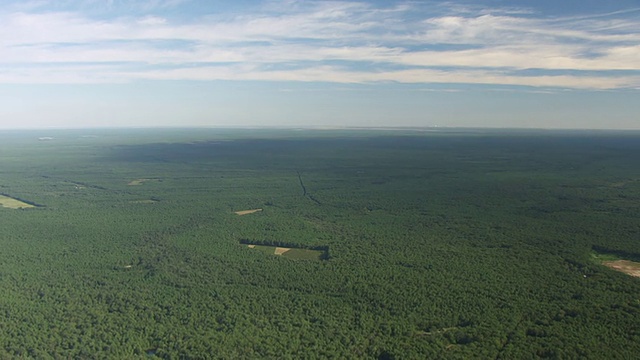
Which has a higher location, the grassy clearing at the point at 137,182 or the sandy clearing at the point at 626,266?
the grassy clearing at the point at 137,182

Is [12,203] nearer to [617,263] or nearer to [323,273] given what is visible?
[323,273]

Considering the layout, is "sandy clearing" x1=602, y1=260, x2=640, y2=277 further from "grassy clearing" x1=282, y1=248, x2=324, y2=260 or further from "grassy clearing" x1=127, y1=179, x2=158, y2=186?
"grassy clearing" x1=127, y1=179, x2=158, y2=186

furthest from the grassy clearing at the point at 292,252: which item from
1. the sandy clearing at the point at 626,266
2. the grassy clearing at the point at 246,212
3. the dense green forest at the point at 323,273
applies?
the sandy clearing at the point at 626,266

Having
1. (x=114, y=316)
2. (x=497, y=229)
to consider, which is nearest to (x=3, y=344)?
(x=114, y=316)

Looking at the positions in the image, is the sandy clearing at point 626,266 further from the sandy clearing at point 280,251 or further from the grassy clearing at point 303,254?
the sandy clearing at point 280,251

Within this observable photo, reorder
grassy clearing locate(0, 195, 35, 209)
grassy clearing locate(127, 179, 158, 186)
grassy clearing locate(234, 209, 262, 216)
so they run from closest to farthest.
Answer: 1. grassy clearing locate(234, 209, 262, 216)
2. grassy clearing locate(0, 195, 35, 209)
3. grassy clearing locate(127, 179, 158, 186)

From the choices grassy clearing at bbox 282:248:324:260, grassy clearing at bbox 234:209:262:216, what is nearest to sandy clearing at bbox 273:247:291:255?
grassy clearing at bbox 282:248:324:260
